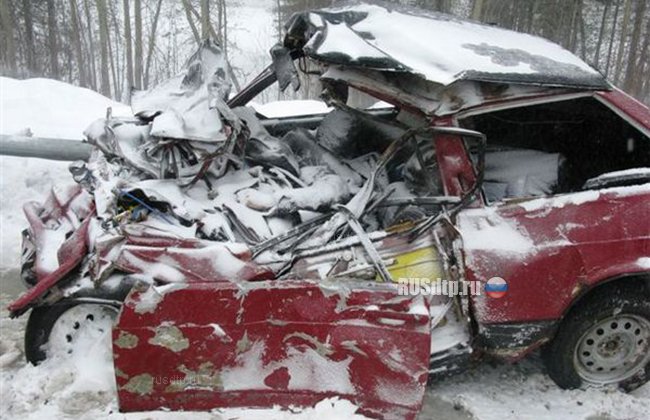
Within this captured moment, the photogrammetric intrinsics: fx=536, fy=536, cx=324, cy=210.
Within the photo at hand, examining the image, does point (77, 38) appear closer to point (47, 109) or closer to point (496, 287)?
point (47, 109)

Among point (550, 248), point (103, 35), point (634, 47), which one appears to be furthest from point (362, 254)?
point (634, 47)

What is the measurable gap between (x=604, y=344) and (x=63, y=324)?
127 inches

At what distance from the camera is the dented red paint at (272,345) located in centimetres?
268

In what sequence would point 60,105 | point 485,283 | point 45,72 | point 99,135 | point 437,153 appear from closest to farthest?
point 485,283
point 437,153
point 99,135
point 60,105
point 45,72

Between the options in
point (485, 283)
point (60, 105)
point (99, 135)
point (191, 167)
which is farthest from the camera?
point (60, 105)

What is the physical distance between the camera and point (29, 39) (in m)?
24.0

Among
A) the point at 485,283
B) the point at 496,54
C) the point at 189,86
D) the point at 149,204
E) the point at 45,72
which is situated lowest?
the point at 45,72

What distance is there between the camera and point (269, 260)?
3.01 meters

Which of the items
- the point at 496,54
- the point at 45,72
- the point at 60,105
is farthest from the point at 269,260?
the point at 45,72

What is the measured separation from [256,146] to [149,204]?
3.55ft

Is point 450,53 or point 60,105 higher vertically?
point 450,53

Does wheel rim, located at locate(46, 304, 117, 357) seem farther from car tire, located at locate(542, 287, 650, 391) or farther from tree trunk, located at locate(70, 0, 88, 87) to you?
tree trunk, located at locate(70, 0, 88, 87)

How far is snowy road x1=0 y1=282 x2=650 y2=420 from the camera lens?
2.90m

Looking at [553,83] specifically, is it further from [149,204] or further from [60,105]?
[60,105]
